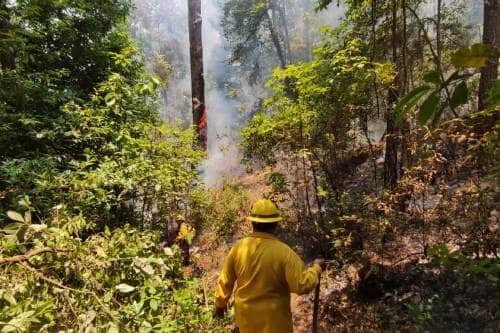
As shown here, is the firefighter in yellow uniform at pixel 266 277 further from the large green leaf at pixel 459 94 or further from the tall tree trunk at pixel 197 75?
the tall tree trunk at pixel 197 75

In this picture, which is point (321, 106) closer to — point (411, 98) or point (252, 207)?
point (252, 207)

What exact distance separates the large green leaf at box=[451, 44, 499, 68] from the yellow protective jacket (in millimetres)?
2227

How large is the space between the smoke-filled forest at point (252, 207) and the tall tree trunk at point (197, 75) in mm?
1168

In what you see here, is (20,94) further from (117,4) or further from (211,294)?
(211,294)

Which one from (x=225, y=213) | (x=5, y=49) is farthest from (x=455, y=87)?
(x=225, y=213)

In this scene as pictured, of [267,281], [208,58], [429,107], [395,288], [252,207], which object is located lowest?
[395,288]

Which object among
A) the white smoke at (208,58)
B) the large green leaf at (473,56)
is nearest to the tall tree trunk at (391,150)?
the large green leaf at (473,56)

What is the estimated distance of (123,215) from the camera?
16.8 ft

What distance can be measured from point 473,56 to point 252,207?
3.39 metres

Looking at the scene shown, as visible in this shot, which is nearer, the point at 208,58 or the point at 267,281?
the point at 267,281

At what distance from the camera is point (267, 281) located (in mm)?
2949

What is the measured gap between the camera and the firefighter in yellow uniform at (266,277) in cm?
291

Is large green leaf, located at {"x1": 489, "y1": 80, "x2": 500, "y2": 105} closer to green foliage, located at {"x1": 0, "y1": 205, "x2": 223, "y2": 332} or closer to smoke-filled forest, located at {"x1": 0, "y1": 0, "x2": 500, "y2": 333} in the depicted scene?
smoke-filled forest, located at {"x1": 0, "y1": 0, "x2": 500, "y2": 333}

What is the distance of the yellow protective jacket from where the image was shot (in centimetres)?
291
